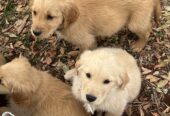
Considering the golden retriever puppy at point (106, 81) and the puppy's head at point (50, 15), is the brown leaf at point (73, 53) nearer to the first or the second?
the puppy's head at point (50, 15)

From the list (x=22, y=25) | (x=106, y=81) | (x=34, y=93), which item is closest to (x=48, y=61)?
(x=22, y=25)

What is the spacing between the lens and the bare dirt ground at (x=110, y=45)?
15.7 ft

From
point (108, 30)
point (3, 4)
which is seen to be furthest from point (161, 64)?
point (3, 4)

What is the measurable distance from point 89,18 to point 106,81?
115 cm

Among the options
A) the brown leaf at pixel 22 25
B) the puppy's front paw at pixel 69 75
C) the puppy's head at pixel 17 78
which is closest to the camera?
the puppy's head at pixel 17 78

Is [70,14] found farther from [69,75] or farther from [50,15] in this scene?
[69,75]

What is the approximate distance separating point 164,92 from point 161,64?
387 millimetres

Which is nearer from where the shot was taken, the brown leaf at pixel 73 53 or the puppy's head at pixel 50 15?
the puppy's head at pixel 50 15

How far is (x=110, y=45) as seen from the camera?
5.29 metres

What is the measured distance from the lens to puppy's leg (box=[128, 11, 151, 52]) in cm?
484

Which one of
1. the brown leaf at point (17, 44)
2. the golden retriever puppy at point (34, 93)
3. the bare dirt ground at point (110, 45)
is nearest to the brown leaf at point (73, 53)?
the bare dirt ground at point (110, 45)

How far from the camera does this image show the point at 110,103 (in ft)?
13.5

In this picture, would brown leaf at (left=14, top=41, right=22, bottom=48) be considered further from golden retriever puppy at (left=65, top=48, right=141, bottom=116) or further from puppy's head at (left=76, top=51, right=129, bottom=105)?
puppy's head at (left=76, top=51, right=129, bottom=105)

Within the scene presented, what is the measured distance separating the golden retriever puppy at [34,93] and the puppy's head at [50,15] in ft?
1.43
